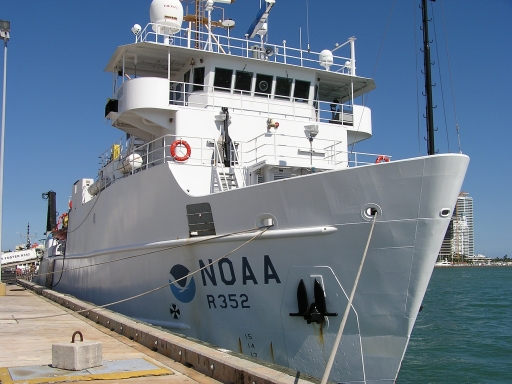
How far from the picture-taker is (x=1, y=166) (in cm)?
1573

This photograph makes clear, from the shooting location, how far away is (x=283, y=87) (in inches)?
498

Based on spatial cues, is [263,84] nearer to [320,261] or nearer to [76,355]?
[320,261]

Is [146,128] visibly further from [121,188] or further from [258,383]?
[258,383]

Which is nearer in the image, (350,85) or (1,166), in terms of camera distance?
(350,85)

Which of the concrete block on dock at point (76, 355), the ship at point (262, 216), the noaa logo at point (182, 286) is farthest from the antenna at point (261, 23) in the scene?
the concrete block on dock at point (76, 355)

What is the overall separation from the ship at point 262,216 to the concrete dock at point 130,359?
0.96m

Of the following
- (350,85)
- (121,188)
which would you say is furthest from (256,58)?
(121,188)

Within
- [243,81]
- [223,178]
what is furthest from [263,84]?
[223,178]

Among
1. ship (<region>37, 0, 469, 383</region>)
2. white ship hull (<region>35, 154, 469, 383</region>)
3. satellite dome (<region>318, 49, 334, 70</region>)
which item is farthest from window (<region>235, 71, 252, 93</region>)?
white ship hull (<region>35, 154, 469, 383</region>)

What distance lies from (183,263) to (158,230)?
113 centimetres

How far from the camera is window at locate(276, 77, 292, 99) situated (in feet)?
41.2

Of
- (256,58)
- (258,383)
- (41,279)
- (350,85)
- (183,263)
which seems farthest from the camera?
(41,279)

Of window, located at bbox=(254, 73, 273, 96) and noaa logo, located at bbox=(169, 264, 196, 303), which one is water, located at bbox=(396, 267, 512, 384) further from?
window, located at bbox=(254, 73, 273, 96)

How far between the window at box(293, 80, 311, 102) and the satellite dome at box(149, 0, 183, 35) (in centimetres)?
306
